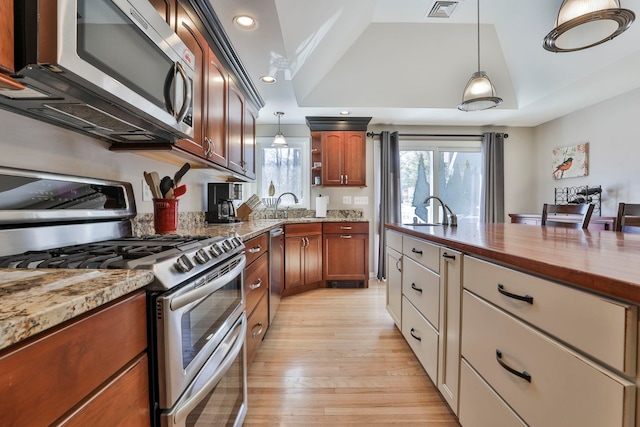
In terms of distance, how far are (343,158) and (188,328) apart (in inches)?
132

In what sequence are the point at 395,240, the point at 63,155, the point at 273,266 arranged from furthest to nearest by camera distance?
1. the point at 273,266
2. the point at 395,240
3. the point at 63,155

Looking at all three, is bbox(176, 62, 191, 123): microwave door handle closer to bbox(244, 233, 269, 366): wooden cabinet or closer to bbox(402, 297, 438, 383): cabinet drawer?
bbox(244, 233, 269, 366): wooden cabinet

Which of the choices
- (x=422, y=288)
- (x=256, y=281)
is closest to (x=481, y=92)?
(x=422, y=288)

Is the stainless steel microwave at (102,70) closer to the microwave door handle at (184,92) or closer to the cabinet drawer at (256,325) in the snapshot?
the microwave door handle at (184,92)

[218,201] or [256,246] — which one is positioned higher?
[218,201]

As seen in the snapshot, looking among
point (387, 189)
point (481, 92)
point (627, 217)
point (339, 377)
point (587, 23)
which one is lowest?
point (339, 377)

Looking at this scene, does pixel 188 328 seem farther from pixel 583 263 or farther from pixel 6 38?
pixel 583 263

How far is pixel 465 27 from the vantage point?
3.00m

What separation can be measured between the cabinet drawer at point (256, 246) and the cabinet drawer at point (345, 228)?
1.47 meters

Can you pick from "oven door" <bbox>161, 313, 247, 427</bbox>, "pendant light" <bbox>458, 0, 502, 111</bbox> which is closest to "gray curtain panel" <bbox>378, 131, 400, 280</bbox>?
"pendant light" <bbox>458, 0, 502, 111</bbox>

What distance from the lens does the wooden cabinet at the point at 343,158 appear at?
389cm

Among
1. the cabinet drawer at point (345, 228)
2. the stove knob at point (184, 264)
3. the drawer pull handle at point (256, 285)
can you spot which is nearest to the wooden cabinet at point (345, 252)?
the cabinet drawer at point (345, 228)

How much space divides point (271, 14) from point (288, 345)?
2252 mm

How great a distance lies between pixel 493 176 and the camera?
4.19m
